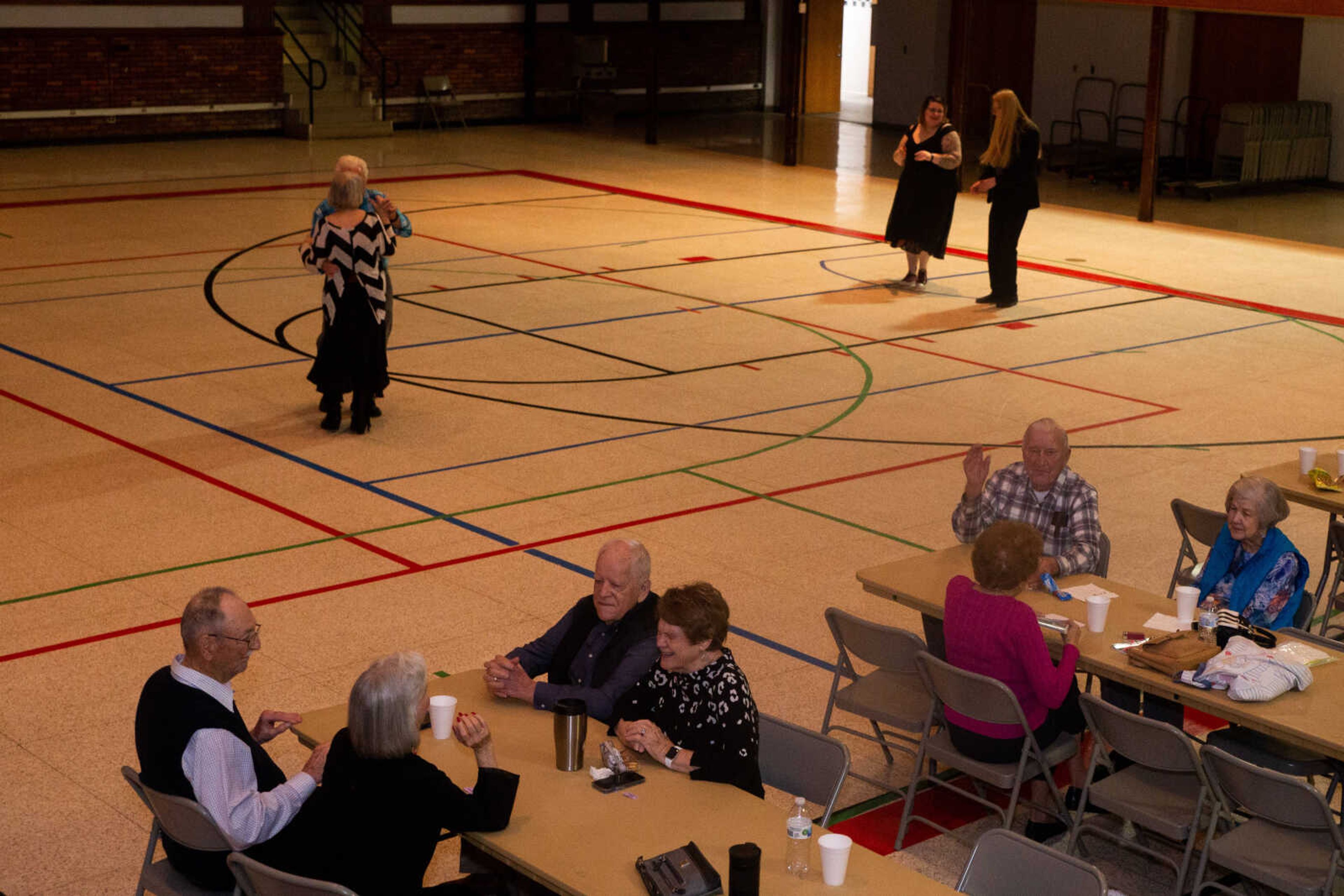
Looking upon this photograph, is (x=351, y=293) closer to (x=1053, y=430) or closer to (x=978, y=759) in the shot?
(x=1053, y=430)

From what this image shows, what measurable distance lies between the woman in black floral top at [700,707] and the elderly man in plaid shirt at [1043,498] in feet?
6.22

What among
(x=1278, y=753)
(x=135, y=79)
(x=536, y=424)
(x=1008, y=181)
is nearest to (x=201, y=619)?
(x=1278, y=753)

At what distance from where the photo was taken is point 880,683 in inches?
235

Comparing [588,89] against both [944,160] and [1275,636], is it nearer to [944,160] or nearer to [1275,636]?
[944,160]

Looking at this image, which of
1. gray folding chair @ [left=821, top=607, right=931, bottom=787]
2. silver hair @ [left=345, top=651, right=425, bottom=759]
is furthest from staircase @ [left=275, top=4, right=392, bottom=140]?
silver hair @ [left=345, top=651, right=425, bottom=759]

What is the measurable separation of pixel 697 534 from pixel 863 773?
2529 millimetres

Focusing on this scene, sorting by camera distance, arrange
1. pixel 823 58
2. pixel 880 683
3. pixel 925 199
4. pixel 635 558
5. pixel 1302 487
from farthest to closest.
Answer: pixel 823 58
pixel 925 199
pixel 1302 487
pixel 880 683
pixel 635 558

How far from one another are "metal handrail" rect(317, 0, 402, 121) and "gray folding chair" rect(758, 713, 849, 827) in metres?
22.3

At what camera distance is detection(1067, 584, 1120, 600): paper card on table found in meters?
5.84

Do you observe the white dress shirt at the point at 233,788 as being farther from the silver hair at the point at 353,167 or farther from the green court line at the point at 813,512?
the silver hair at the point at 353,167

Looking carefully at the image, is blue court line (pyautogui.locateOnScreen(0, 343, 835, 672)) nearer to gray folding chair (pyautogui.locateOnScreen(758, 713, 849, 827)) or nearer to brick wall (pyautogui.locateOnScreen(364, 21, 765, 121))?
gray folding chair (pyautogui.locateOnScreen(758, 713, 849, 827))

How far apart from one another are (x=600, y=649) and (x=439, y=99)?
892 inches

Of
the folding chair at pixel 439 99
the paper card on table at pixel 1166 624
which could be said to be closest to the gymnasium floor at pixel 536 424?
the paper card on table at pixel 1166 624

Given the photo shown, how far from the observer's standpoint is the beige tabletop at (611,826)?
3891 millimetres
